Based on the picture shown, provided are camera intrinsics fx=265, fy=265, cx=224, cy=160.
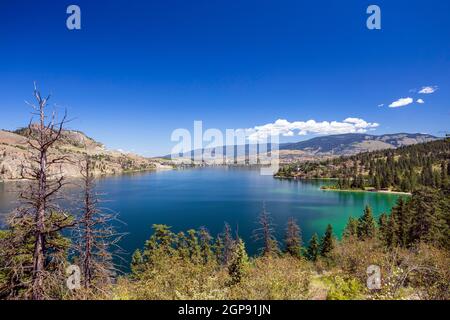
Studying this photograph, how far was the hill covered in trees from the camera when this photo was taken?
11762cm

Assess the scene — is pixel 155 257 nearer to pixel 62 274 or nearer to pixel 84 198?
pixel 84 198

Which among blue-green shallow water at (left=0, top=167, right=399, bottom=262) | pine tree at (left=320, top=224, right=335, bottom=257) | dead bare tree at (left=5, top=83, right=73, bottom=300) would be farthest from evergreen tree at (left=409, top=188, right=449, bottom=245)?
dead bare tree at (left=5, top=83, right=73, bottom=300)

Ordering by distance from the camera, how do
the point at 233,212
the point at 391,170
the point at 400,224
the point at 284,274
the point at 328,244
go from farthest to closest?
the point at 391,170, the point at 233,212, the point at 400,224, the point at 328,244, the point at 284,274

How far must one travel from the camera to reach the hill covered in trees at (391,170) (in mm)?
117625

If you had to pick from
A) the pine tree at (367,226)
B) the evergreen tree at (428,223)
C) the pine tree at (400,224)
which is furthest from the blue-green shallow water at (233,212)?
the evergreen tree at (428,223)

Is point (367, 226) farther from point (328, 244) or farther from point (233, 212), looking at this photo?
point (233, 212)

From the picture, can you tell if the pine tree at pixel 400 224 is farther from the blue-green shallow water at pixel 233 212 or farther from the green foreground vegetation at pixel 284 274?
the blue-green shallow water at pixel 233 212

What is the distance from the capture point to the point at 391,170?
440 feet

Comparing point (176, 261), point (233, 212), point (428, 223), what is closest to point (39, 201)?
point (176, 261)
